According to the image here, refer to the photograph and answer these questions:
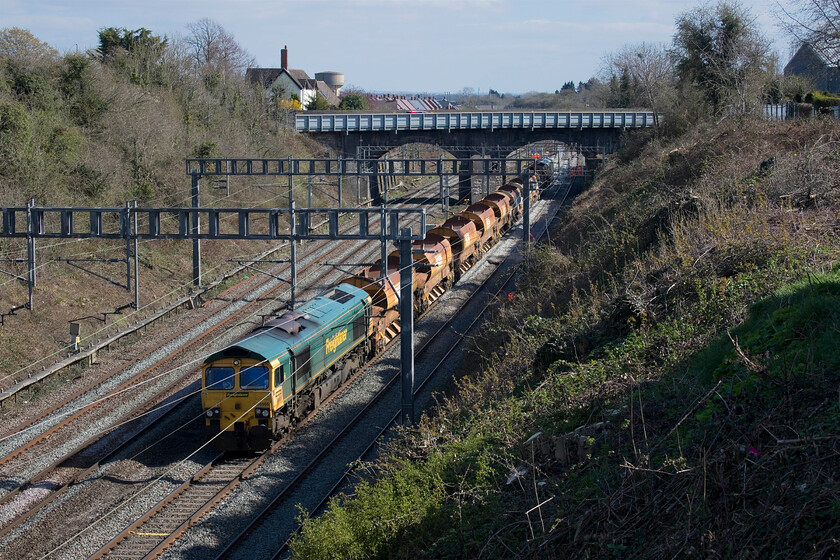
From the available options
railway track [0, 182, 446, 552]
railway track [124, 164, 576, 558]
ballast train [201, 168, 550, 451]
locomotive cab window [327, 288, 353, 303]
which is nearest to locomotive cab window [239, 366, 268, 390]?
ballast train [201, 168, 550, 451]

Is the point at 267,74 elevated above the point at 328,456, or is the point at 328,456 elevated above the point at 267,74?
the point at 267,74

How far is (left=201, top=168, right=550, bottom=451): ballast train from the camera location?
1518 cm

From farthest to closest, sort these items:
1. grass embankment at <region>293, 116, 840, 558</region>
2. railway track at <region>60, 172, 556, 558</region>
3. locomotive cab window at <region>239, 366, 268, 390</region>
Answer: locomotive cab window at <region>239, 366, 268, 390</region>
railway track at <region>60, 172, 556, 558</region>
grass embankment at <region>293, 116, 840, 558</region>

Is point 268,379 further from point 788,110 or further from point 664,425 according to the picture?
point 788,110

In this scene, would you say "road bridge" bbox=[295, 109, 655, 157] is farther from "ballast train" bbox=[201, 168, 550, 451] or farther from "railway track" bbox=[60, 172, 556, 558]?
"railway track" bbox=[60, 172, 556, 558]

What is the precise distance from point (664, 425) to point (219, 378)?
9702mm

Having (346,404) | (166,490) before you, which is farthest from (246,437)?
(346,404)

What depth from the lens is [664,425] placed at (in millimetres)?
8398

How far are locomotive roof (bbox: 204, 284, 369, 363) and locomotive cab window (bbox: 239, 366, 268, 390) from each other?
271 mm

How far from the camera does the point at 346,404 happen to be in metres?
18.6

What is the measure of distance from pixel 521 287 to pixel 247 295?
10461 mm

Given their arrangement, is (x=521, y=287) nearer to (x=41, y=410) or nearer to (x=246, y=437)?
(x=246, y=437)

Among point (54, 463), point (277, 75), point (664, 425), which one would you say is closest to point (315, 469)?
point (54, 463)

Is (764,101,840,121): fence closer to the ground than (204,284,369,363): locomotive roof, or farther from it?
farther from it
